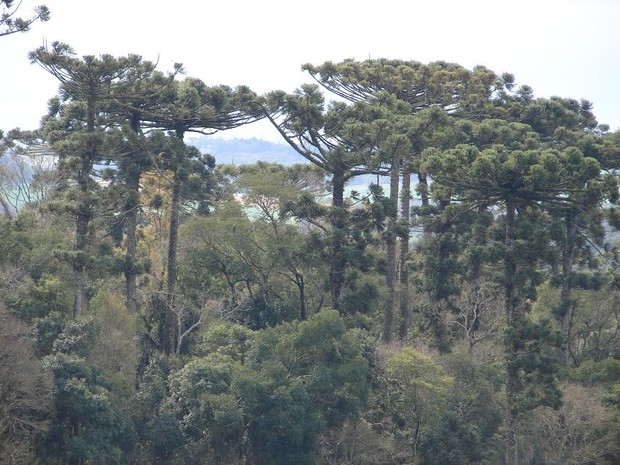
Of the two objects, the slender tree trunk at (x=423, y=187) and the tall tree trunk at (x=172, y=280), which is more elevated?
the slender tree trunk at (x=423, y=187)

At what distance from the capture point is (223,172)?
45.4m

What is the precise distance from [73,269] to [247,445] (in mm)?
7372

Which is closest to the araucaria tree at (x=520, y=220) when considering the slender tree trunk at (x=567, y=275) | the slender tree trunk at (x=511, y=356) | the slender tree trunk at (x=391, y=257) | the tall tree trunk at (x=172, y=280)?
the slender tree trunk at (x=511, y=356)

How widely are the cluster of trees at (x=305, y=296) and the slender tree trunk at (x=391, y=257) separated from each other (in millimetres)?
121

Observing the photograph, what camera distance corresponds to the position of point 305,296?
3850 cm

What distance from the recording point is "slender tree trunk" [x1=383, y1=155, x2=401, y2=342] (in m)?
37.4

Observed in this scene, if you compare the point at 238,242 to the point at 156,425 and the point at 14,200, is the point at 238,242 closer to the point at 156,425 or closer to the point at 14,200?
the point at 156,425

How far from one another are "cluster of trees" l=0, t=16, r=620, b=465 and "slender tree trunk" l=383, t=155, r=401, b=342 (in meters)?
0.12

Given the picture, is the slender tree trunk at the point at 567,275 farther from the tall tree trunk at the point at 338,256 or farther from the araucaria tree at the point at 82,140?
the araucaria tree at the point at 82,140

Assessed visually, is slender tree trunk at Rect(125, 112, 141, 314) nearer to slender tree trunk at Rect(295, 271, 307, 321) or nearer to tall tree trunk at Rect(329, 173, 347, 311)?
slender tree trunk at Rect(295, 271, 307, 321)

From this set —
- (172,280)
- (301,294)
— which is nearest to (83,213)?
(172,280)

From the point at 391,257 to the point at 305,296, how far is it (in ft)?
12.0

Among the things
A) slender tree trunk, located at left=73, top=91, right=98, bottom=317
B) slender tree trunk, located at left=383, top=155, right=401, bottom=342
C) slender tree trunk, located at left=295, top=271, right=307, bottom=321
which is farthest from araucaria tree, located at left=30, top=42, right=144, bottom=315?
slender tree trunk, located at left=383, top=155, right=401, bottom=342

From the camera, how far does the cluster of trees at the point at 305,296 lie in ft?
93.2
